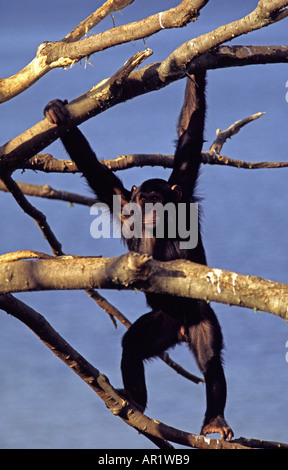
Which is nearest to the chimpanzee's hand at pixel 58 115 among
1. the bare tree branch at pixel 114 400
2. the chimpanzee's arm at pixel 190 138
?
the bare tree branch at pixel 114 400

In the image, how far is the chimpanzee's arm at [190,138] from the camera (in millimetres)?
5672

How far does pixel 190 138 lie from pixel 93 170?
2.94ft

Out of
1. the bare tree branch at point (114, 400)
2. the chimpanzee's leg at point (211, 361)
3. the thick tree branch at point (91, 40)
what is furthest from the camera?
the chimpanzee's leg at point (211, 361)

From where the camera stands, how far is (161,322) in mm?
5801

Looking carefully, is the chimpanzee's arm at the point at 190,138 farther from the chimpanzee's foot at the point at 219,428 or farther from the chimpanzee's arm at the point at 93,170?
the chimpanzee's foot at the point at 219,428

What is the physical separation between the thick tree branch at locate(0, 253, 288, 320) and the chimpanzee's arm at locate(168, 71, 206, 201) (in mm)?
2636

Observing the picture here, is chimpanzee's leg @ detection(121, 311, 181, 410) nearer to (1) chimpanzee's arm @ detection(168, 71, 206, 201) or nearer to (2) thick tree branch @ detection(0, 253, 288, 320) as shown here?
(1) chimpanzee's arm @ detection(168, 71, 206, 201)

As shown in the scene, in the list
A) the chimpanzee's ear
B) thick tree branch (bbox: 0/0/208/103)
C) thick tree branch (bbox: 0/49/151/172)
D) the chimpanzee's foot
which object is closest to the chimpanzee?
the chimpanzee's ear

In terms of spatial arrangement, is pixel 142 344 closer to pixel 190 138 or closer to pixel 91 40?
pixel 190 138

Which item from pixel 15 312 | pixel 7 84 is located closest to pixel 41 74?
pixel 7 84

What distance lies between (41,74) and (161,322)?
2387 mm

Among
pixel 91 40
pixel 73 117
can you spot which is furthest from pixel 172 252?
pixel 91 40
